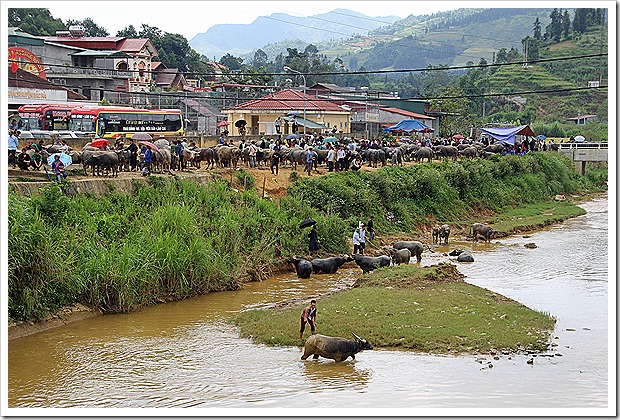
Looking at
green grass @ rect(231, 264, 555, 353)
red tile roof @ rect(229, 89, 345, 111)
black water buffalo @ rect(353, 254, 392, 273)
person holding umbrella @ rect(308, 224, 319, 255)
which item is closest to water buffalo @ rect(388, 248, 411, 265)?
black water buffalo @ rect(353, 254, 392, 273)

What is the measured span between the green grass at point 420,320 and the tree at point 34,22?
56213mm

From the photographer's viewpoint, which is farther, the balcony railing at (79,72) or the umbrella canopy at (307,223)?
the balcony railing at (79,72)

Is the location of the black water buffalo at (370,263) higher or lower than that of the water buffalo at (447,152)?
lower

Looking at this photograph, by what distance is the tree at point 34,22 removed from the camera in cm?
6681

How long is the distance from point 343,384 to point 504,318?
17.2ft

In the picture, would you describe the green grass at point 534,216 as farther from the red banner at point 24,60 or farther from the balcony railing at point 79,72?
the balcony railing at point 79,72

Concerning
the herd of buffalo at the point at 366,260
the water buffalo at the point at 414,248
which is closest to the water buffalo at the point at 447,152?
the herd of buffalo at the point at 366,260

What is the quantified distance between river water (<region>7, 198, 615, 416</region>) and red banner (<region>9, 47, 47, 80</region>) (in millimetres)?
29826

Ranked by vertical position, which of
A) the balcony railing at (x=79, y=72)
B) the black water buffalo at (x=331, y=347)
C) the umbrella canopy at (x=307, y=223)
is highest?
the balcony railing at (x=79, y=72)

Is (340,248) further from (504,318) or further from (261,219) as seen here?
(504,318)

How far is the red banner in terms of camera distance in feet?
143

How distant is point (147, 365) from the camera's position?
14.1m

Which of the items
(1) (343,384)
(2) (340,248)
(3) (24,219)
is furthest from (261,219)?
(1) (343,384)

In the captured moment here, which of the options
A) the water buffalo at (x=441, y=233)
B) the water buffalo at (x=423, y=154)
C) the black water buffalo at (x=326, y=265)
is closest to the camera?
the black water buffalo at (x=326, y=265)
